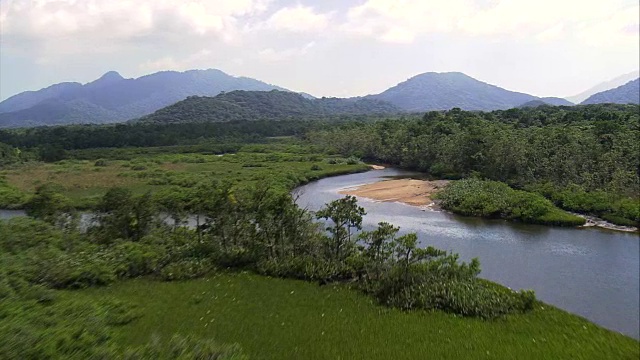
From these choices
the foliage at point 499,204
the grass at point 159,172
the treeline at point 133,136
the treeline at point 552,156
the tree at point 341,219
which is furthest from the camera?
the treeline at point 133,136

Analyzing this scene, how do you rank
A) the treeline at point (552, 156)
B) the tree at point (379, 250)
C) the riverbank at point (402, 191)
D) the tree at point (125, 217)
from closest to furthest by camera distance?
the tree at point (379, 250), the tree at point (125, 217), the treeline at point (552, 156), the riverbank at point (402, 191)

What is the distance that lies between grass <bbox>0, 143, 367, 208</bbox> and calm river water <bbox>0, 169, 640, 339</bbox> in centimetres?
1169

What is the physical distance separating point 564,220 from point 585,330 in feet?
58.5

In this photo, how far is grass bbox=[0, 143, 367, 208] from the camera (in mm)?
53281

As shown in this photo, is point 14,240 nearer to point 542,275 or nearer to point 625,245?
point 542,275

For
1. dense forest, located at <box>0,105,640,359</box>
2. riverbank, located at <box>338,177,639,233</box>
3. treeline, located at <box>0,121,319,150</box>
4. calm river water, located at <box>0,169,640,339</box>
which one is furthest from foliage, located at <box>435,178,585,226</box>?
treeline, located at <box>0,121,319,150</box>

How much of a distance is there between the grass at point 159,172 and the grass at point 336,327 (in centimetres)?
2593

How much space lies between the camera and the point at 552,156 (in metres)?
44.4

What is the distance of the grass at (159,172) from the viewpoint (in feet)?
175

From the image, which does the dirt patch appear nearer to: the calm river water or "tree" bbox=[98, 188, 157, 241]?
the calm river water

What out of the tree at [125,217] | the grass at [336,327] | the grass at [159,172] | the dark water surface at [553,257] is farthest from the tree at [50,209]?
the dark water surface at [553,257]

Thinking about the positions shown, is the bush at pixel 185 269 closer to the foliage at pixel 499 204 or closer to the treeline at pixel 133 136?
the foliage at pixel 499 204

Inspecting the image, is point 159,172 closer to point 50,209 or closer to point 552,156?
point 50,209

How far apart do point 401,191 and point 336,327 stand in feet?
110
